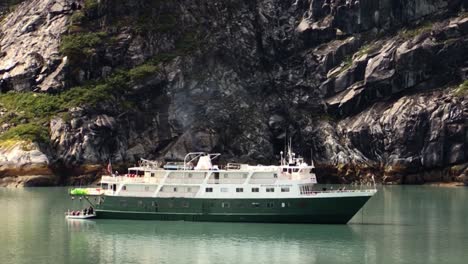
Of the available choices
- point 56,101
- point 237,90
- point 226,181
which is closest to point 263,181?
point 226,181

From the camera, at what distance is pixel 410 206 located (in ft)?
398

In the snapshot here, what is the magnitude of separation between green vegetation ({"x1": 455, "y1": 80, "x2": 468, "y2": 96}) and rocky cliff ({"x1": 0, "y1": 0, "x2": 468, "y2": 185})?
0.40 metres

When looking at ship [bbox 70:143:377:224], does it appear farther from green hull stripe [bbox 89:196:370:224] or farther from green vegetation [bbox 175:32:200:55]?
green vegetation [bbox 175:32:200:55]

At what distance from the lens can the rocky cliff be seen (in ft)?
568

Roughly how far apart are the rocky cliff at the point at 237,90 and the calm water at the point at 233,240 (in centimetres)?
6395

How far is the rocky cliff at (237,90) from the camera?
173 meters

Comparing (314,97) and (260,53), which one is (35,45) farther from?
(314,97)

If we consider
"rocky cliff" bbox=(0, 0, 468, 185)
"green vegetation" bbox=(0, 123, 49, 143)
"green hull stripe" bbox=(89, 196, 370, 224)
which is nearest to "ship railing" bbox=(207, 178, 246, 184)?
"green hull stripe" bbox=(89, 196, 370, 224)

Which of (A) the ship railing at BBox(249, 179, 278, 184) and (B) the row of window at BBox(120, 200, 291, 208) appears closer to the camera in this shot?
(A) the ship railing at BBox(249, 179, 278, 184)

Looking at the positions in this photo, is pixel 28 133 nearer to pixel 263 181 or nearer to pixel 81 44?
pixel 81 44

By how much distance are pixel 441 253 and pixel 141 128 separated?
358ft

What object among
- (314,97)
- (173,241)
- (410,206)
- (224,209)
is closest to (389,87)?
(314,97)

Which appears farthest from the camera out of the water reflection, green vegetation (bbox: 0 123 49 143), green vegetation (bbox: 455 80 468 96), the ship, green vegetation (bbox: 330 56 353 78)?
green vegetation (bbox: 330 56 353 78)

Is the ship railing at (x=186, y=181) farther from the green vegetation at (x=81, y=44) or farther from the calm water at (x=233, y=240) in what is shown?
the green vegetation at (x=81, y=44)
